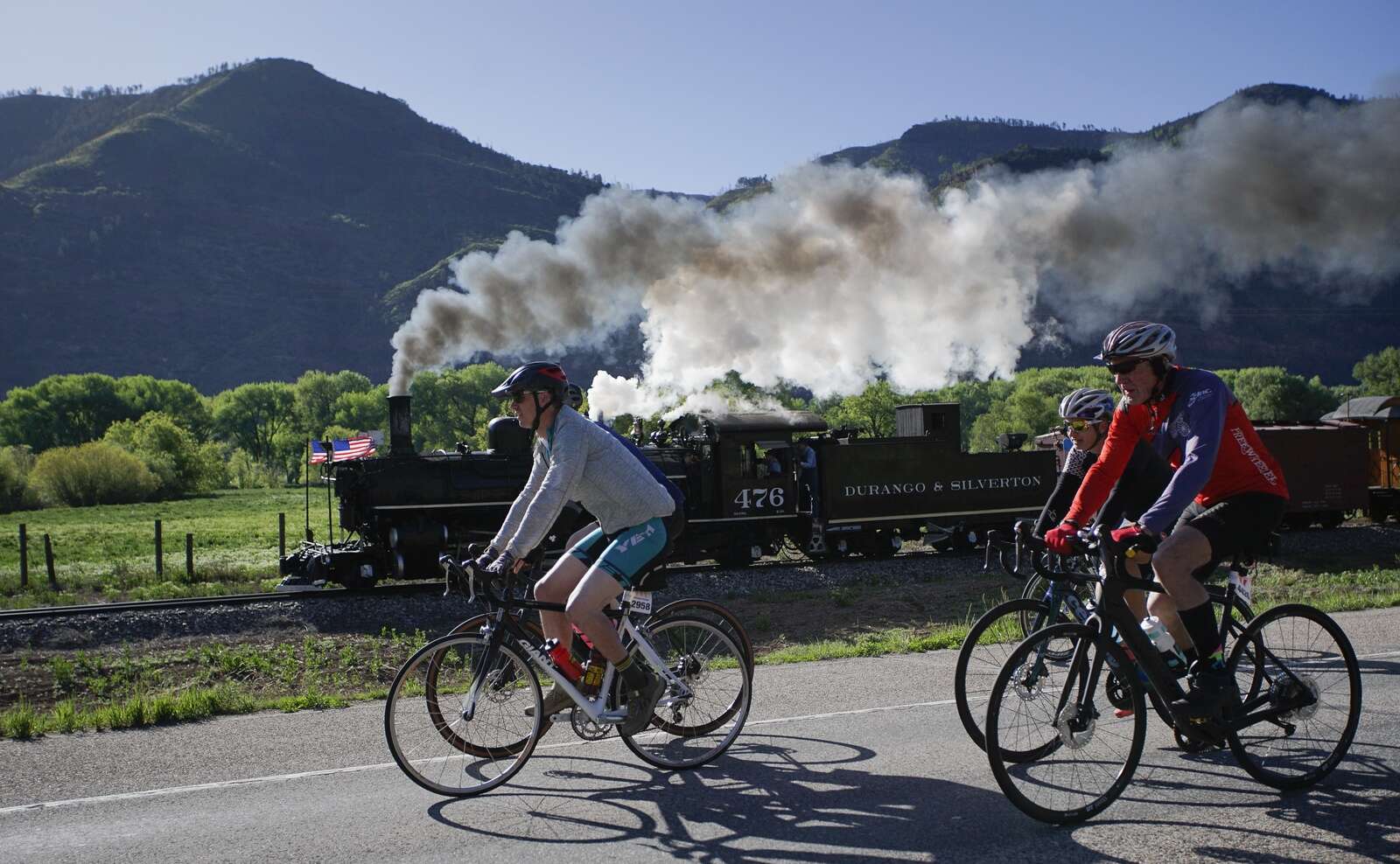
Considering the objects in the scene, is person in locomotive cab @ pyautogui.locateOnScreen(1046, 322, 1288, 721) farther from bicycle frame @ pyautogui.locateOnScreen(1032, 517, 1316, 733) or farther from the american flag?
the american flag

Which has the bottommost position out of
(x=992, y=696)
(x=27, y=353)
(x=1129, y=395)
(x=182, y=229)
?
(x=992, y=696)

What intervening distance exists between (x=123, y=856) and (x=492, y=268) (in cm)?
2579

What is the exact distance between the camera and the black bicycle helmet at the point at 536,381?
522cm

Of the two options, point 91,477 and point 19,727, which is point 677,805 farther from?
point 91,477

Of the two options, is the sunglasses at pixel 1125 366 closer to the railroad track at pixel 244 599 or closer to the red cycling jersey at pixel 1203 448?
the red cycling jersey at pixel 1203 448

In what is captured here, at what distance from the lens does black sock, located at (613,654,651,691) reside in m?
5.29

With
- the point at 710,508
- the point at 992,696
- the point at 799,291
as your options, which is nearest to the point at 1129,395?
the point at 992,696

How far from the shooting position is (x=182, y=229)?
195500 millimetres

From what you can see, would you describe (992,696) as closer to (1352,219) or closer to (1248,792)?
(1248,792)

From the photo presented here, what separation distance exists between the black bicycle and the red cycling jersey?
396mm

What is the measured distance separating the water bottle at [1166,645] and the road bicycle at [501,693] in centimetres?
211

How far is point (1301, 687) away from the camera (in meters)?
4.91

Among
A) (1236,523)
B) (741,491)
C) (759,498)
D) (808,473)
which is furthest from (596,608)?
(808,473)

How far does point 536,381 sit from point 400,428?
13.9 metres
